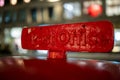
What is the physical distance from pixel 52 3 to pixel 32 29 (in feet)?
29.0

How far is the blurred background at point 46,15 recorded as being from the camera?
25.4ft

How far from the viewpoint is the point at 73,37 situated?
782 mm

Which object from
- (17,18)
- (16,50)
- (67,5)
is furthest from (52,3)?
(16,50)

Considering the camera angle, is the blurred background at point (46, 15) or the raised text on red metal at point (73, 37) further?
the blurred background at point (46, 15)

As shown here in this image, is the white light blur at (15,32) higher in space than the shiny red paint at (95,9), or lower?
lower

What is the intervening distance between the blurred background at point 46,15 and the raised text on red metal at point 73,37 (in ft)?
21.8

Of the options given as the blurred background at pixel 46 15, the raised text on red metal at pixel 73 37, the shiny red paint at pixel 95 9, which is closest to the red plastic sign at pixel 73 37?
the raised text on red metal at pixel 73 37

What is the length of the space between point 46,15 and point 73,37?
29.6 ft

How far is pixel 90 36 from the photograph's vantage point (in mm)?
745

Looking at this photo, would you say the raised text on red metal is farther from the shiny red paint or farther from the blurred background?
the shiny red paint

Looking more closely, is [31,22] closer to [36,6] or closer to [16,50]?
[36,6]

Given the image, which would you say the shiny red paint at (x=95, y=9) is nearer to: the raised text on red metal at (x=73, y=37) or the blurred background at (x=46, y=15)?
the blurred background at (x=46, y=15)

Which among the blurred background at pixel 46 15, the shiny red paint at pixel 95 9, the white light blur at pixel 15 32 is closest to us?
the shiny red paint at pixel 95 9

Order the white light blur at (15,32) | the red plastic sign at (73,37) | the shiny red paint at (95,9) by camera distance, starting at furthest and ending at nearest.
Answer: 1. the white light blur at (15,32)
2. the shiny red paint at (95,9)
3. the red plastic sign at (73,37)
